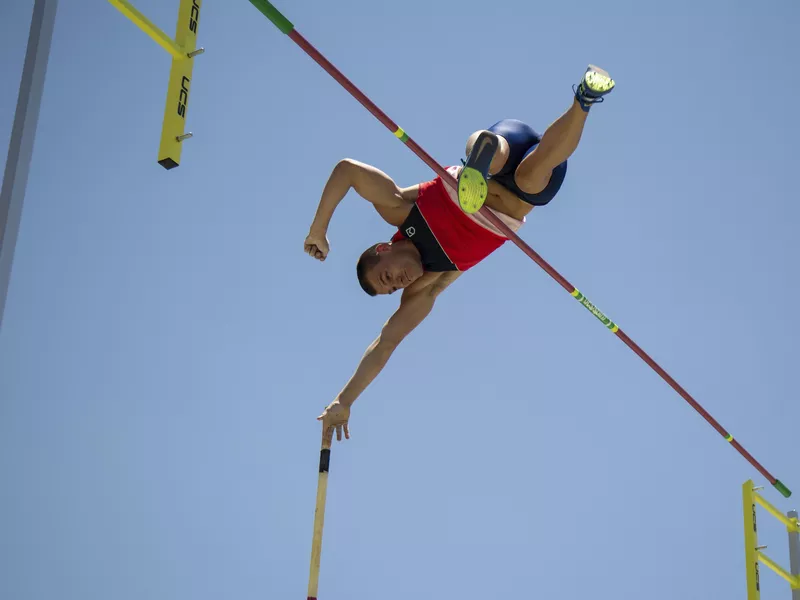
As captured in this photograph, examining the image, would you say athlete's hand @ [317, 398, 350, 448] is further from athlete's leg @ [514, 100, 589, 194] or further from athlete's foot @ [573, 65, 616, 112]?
athlete's foot @ [573, 65, 616, 112]

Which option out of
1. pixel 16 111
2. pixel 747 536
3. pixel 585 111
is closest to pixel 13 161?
pixel 16 111

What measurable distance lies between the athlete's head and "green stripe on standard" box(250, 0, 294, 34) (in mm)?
1416

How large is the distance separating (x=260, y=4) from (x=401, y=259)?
1649mm

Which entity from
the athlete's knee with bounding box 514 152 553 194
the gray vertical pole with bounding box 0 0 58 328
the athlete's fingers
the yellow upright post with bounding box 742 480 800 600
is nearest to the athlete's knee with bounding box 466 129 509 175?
the athlete's knee with bounding box 514 152 553 194

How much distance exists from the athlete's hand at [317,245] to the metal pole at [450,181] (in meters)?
0.64

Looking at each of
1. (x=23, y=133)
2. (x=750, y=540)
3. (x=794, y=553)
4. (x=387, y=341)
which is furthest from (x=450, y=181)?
(x=794, y=553)

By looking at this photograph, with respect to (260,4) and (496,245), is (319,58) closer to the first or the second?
(260,4)

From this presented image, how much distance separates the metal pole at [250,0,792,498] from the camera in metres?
4.57

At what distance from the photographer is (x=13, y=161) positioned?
3.37 meters

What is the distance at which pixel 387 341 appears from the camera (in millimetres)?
5766

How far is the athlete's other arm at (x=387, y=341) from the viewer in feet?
18.1

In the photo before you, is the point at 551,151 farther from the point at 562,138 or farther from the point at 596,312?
the point at 596,312

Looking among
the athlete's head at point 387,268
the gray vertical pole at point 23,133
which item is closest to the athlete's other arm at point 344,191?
the athlete's head at point 387,268

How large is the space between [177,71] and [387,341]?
1884 millimetres
